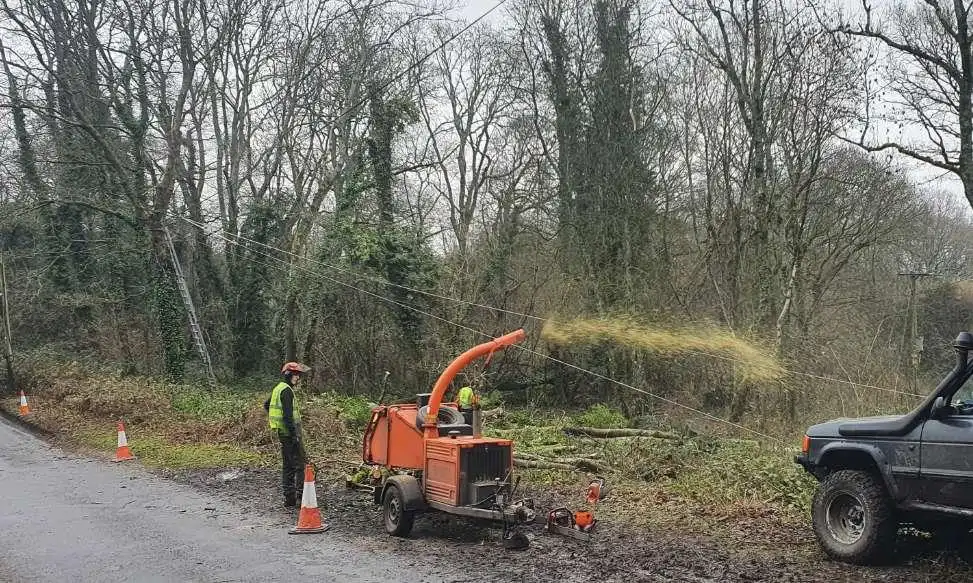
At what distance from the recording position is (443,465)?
852 centimetres

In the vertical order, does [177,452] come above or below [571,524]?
below

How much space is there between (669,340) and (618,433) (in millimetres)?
5555

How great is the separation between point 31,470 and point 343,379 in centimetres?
1202

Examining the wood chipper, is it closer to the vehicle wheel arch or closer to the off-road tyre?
the off-road tyre

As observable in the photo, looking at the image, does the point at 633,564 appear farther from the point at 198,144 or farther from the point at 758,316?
the point at 198,144

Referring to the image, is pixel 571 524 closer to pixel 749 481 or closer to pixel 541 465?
pixel 749 481

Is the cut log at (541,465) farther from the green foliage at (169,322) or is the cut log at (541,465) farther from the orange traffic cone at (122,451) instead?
the green foliage at (169,322)

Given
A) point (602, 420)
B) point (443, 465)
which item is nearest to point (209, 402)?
point (602, 420)

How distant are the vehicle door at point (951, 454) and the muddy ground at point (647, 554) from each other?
0.82 metres

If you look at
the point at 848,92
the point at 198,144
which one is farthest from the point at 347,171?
the point at 848,92

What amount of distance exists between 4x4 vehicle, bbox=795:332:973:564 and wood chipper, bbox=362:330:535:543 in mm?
3024

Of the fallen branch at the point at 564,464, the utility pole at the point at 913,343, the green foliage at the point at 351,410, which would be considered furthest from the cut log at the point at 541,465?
the utility pole at the point at 913,343

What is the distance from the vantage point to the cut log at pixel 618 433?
1462cm

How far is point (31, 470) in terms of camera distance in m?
14.2
